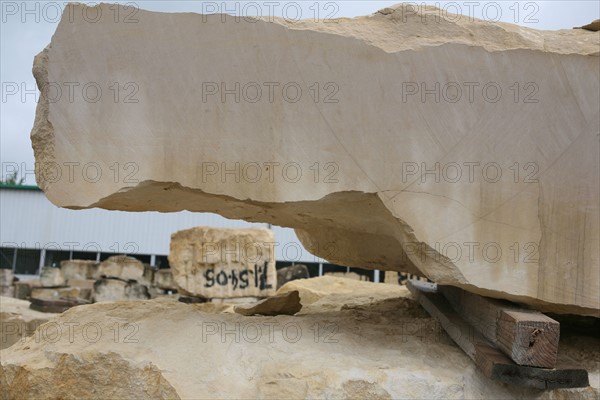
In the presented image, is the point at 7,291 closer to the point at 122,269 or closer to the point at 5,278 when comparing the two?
the point at 5,278

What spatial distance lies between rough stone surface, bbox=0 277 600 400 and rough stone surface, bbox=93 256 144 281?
9781 mm

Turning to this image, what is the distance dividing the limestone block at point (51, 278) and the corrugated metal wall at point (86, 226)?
2508 mm

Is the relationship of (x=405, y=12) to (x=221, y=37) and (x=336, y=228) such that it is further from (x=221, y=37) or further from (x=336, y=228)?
(x=336, y=228)

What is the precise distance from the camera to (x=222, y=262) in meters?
9.24

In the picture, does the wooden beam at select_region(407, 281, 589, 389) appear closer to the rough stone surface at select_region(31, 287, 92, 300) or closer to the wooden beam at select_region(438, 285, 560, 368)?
the wooden beam at select_region(438, 285, 560, 368)

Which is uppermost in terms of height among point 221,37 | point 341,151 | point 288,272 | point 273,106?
point 221,37

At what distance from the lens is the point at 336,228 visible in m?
3.37

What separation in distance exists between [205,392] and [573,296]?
1.67m

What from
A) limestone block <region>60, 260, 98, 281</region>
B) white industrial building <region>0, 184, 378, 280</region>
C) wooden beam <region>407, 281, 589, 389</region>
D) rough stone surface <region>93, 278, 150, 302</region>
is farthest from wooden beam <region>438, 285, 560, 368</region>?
white industrial building <region>0, 184, 378, 280</region>

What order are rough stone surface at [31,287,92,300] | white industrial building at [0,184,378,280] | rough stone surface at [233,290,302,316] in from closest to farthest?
1. rough stone surface at [233,290,302,316]
2. rough stone surface at [31,287,92,300]
3. white industrial building at [0,184,378,280]

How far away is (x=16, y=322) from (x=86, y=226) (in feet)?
29.0

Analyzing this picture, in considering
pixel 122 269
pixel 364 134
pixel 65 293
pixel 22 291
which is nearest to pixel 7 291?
pixel 22 291

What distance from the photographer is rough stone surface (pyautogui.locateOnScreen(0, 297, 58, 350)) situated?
6469mm

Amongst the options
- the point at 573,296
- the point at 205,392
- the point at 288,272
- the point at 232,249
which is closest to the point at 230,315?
the point at 205,392
